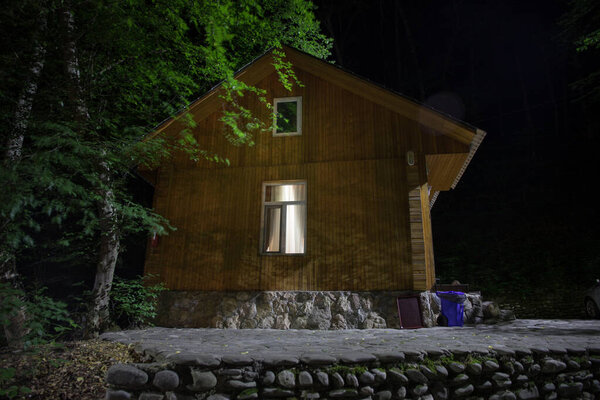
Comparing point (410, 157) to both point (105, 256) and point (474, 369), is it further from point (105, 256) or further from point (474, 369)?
point (105, 256)

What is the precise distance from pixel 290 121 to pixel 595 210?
1622 cm

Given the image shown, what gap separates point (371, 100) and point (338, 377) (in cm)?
655

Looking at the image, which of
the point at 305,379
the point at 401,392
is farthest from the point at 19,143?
the point at 401,392

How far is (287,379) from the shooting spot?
3531 mm

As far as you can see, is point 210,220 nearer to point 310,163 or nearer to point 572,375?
point 310,163

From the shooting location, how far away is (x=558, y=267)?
13.2 m

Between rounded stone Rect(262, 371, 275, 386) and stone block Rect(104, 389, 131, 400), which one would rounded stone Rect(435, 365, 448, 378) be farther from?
stone block Rect(104, 389, 131, 400)

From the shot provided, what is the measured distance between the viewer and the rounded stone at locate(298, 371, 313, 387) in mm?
3516

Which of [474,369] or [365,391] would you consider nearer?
[365,391]

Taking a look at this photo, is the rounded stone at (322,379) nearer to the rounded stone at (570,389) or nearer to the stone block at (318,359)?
the stone block at (318,359)

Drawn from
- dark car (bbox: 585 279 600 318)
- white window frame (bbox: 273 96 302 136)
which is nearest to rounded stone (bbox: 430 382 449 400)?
white window frame (bbox: 273 96 302 136)

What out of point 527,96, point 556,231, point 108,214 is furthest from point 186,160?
point 527,96

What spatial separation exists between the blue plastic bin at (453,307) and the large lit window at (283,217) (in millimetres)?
3275

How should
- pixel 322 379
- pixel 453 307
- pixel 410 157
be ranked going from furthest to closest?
pixel 410 157 < pixel 453 307 < pixel 322 379
